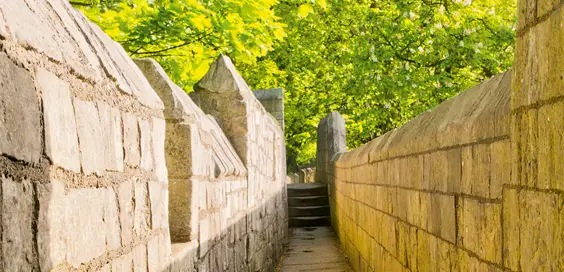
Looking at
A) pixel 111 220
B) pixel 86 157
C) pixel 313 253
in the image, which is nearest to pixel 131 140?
pixel 111 220

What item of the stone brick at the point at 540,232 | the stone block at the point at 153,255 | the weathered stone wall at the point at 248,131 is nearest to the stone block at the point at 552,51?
the stone brick at the point at 540,232

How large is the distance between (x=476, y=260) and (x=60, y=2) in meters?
1.80

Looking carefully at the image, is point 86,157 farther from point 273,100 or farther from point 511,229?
point 273,100

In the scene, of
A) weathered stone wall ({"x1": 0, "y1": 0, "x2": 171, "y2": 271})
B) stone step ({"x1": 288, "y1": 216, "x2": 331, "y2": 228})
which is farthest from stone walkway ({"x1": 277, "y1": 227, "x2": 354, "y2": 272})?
weathered stone wall ({"x1": 0, "y1": 0, "x2": 171, "y2": 271})

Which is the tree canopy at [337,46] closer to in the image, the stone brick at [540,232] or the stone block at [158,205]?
the stone block at [158,205]

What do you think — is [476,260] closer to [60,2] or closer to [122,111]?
[122,111]

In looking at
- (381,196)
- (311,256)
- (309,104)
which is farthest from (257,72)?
(381,196)

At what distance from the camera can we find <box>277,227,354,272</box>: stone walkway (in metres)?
8.04

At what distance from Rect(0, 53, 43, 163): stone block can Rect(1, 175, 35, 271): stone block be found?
62 mm

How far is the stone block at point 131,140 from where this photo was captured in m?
2.07

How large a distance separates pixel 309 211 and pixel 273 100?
313cm

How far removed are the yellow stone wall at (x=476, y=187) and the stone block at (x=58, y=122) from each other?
1.23 meters

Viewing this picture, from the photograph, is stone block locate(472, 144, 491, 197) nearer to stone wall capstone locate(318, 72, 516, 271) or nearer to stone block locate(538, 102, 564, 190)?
stone wall capstone locate(318, 72, 516, 271)

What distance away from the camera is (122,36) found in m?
6.50
